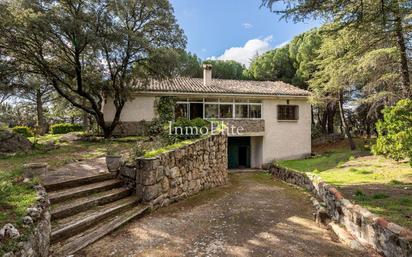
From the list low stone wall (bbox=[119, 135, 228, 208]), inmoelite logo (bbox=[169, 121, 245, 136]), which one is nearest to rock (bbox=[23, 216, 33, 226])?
low stone wall (bbox=[119, 135, 228, 208])

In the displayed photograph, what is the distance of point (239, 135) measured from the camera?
18.2m

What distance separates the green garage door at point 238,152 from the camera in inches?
775

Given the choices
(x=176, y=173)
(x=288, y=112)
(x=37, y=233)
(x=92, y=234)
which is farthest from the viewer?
(x=288, y=112)

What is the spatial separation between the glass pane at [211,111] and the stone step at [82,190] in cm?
1159

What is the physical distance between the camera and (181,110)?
1759 cm

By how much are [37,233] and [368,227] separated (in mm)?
5296

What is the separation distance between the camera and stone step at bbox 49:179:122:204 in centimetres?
526

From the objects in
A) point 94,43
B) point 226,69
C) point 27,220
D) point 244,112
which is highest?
point 226,69

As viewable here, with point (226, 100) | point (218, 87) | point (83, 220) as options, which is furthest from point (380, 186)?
point (218, 87)

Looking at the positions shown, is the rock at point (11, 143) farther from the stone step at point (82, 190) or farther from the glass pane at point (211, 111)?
the glass pane at point (211, 111)

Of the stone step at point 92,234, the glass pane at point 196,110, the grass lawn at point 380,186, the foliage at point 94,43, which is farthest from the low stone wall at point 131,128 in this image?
the grass lawn at point 380,186

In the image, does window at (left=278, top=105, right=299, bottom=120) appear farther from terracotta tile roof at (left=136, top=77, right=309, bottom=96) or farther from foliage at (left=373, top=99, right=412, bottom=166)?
foliage at (left=373, top=99, right=412, bottom=166)

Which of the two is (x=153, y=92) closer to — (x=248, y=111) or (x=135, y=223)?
(x=248, y=111)

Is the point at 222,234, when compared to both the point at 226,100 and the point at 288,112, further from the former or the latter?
the point at 288,112
